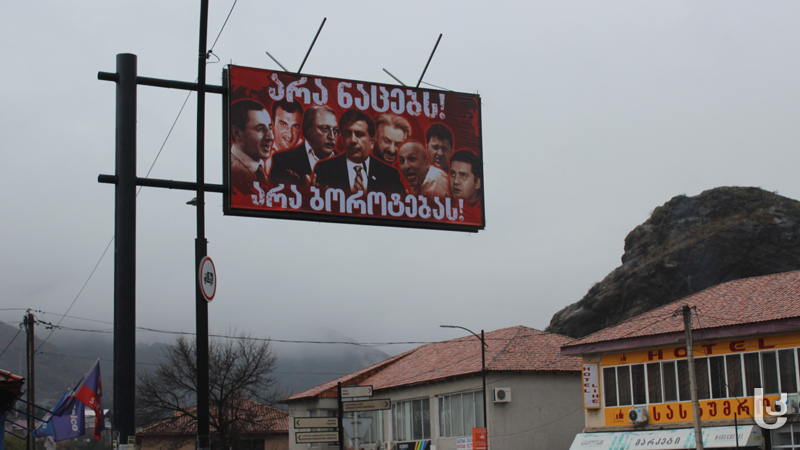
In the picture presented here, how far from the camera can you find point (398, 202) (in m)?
15.4

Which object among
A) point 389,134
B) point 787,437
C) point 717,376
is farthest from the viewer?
point 717,376

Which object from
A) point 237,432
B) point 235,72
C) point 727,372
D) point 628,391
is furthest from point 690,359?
point 237,432

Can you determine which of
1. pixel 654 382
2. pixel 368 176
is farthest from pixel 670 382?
pixel 368 176

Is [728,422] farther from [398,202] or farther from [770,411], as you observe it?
[398,202]

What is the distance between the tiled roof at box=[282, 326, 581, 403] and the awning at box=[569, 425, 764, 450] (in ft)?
21.4

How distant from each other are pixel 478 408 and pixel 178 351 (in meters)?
23.9

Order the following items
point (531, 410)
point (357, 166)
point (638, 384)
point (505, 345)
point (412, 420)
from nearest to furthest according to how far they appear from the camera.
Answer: point (357, 166) < point (638, 384) < point (531, 410) < point (505, 345) < point (412, 420)

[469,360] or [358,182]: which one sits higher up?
[358,182]

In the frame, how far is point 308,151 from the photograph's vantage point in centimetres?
1509

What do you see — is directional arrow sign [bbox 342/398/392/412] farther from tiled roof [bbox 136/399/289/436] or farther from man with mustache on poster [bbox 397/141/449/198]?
tiled roof [bbox 136/399/289/436]

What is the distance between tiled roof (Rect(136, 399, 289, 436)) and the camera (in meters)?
50.9

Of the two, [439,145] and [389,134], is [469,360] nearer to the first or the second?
[439,145]

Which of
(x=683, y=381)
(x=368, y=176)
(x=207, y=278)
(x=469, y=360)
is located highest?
(x=368, y=176)

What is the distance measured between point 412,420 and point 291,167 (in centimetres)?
3115
